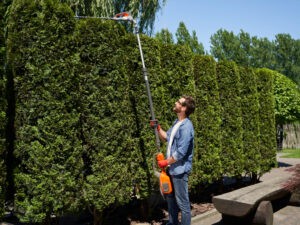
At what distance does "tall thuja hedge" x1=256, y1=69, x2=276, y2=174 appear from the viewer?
880 cm

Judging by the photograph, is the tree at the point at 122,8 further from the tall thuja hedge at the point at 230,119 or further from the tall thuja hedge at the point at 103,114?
the tall thuja hedge at the point at 103,114

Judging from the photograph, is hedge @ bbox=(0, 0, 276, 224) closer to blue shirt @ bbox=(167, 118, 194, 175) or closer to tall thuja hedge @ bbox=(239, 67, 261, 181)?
blue shirt @ bbox=(167, 118, 194, 175)

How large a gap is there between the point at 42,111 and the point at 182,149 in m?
1.81

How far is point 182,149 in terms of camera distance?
4043 mm

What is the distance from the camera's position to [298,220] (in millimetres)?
5520

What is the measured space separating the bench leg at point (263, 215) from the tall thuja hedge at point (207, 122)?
164 centimetres

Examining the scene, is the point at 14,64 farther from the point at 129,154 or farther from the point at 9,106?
the point at 129,154

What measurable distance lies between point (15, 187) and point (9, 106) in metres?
1.03

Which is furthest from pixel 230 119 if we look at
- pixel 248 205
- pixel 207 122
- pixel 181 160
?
→ pixel 181 160

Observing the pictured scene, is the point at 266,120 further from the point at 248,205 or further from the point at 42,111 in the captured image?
the point at 42,111

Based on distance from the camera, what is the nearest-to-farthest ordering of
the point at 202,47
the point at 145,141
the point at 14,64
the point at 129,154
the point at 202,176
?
1. the point at 14,64
2. the point at 129,154
3. the point at 145,141
4. the point at 202,176
5. the point at 202,47

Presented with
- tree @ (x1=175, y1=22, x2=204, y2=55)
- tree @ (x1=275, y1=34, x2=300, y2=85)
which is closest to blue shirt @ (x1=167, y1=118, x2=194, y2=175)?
tree @ (x1=175, y1=22, x2=204, y2=55)

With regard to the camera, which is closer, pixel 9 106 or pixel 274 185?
pixel 9 106

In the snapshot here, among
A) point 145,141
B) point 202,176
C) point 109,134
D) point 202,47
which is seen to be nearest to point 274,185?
point 202,176
